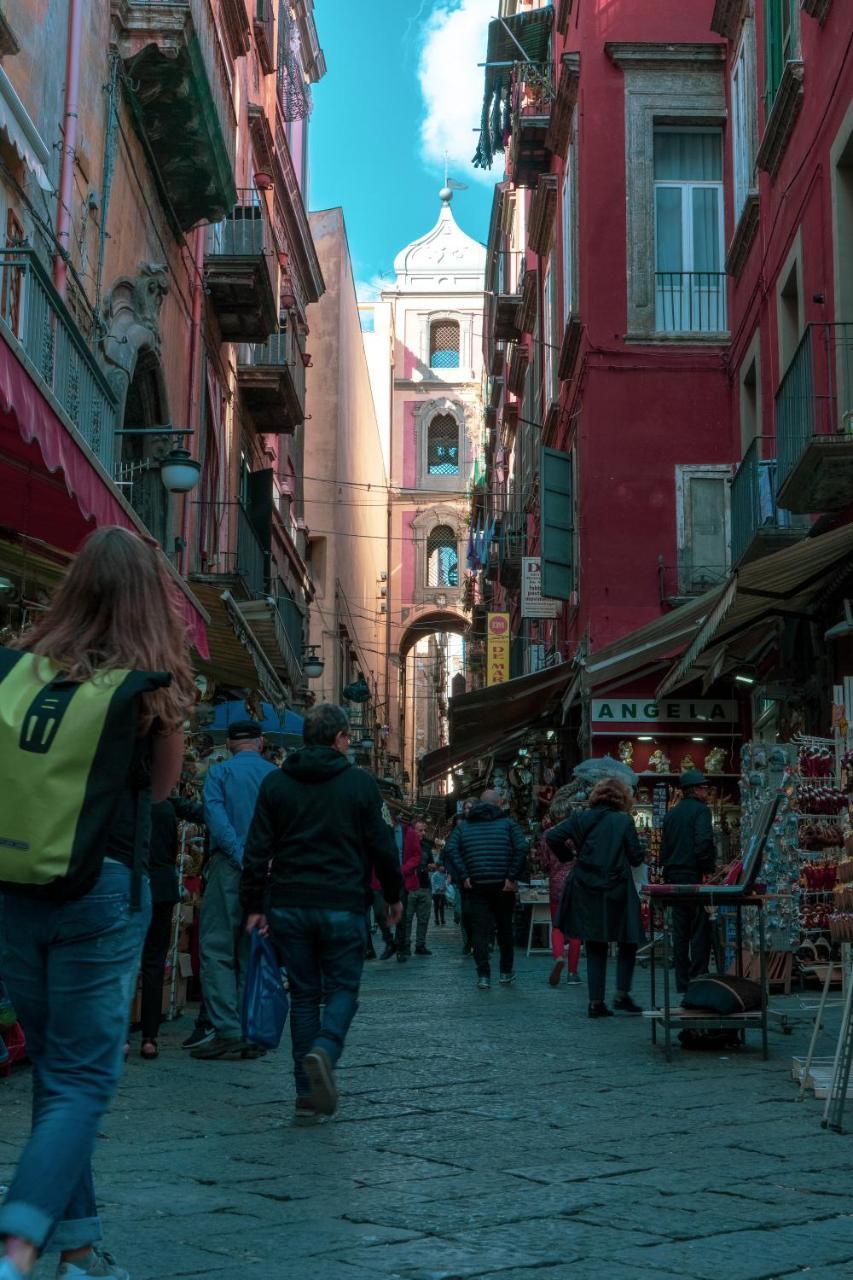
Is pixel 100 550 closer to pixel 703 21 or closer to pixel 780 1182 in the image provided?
pixel 780 1182

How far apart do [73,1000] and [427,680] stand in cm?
8365

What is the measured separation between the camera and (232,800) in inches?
341

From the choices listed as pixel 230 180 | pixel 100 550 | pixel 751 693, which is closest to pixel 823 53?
pixel 230 180

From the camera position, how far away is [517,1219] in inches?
180

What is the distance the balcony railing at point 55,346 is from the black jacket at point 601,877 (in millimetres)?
4283

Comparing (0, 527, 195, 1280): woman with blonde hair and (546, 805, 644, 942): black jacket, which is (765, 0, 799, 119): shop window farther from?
(0, 527, 195, 1280): woman with blonde hair

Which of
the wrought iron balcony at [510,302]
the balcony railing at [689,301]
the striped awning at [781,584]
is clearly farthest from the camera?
the wrought iron balcony at [510,302]

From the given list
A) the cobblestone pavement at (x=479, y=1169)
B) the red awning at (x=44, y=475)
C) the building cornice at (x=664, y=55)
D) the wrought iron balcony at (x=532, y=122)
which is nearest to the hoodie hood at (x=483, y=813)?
the red awning at (x=44, y=475)

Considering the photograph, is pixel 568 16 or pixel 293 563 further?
pixel 293 563

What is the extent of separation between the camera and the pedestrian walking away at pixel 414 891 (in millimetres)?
18500

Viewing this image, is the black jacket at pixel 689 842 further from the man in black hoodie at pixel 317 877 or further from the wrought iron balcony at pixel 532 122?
the wrought iron balcony at pixel 532 122

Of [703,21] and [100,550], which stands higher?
[703,21]

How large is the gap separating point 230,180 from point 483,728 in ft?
29.5

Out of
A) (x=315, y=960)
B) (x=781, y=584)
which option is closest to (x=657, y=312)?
(x=781, y=584)
